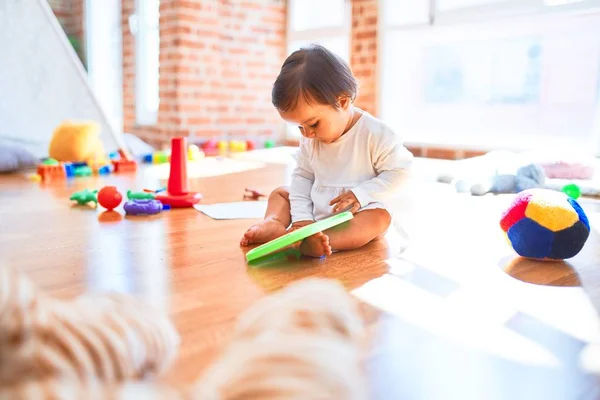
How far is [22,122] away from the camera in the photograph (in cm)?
276

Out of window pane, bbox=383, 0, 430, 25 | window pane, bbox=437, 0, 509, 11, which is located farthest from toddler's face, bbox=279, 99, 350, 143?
window pane, bbox=383, 0, 430, 25

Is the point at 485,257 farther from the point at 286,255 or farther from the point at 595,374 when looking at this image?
the point at 595,374

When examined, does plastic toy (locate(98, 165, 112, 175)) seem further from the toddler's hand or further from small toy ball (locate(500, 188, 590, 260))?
small toy ball (locate(500, 188, 590, 260))

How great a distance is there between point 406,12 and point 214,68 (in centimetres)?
130

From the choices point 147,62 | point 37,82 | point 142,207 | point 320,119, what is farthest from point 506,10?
point 147,62

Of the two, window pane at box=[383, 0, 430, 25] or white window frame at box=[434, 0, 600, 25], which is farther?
window pane at box=[383, 0, 430, 25]

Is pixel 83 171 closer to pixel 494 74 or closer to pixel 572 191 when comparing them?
pixel 572 191

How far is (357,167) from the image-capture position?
1.34 meters

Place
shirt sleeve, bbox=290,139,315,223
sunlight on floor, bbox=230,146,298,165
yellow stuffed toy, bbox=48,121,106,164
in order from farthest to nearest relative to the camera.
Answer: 1. sunlight on floor, bbox=230,146,298,165
2. yellow stuffed toy, bbox=48,121,106,164
3. shirt sleeve, bbox=290,139,315,223

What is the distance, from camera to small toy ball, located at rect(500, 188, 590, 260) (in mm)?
1109

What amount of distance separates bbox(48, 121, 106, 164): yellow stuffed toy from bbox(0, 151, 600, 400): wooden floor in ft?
2.98

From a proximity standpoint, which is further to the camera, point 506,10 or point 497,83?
point 497,83

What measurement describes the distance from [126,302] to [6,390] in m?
0.14

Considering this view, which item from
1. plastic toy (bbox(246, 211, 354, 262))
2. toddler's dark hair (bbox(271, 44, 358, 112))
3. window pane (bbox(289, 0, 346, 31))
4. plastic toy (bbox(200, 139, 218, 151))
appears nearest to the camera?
plastic toy (bbox(246, 211, 354, 262))
